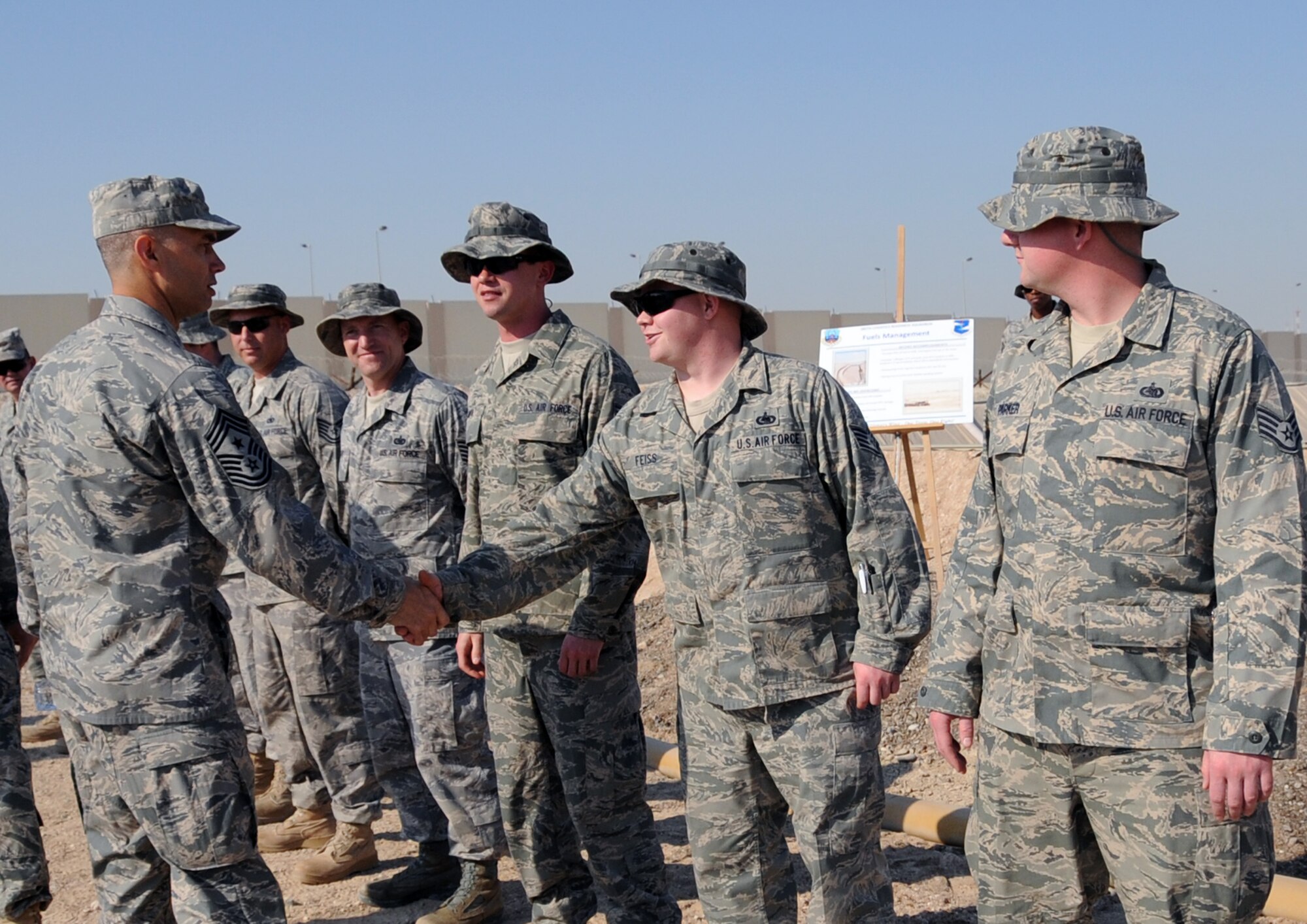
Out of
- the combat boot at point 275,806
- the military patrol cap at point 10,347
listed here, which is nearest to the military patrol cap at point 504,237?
the combat boot at point 275,806

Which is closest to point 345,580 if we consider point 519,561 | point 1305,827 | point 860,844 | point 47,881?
point 519,561

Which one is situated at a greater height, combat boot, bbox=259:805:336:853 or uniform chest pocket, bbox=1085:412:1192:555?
uniform chest pocket, bbox=1085:412:1192:555

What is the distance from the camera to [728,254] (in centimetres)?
366

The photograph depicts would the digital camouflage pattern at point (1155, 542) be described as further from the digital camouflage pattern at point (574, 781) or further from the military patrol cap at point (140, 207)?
the military patrol cap at point (140, 207)

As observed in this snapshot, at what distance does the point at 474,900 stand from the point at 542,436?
1.87 metres

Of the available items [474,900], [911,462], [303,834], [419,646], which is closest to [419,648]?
[419,646]

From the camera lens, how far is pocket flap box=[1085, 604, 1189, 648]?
2.70 metres

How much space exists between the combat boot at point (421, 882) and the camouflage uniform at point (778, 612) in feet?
6.23

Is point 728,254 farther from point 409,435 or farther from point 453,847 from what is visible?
point 453,847

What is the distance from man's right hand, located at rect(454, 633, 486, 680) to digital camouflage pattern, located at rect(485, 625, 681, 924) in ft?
0.24

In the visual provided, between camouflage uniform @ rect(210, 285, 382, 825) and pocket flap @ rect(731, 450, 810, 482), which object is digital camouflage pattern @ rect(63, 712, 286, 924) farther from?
camouflage uniform @ rect(210, 285, 382, 825)

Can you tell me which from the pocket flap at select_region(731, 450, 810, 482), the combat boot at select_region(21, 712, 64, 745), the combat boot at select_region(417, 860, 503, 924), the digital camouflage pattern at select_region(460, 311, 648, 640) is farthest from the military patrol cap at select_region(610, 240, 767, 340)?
the combat boot at select_region(21, 712, 64, 745)

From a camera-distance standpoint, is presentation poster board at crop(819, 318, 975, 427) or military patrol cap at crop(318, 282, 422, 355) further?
presentation poster board at crop(819, 318, 975, 427)

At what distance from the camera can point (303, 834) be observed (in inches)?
229
